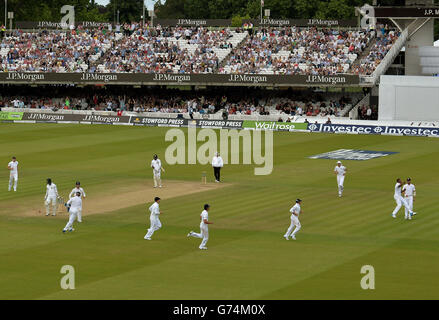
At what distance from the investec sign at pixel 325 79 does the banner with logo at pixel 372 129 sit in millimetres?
6494

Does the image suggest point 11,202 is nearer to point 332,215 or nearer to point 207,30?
point 332,215

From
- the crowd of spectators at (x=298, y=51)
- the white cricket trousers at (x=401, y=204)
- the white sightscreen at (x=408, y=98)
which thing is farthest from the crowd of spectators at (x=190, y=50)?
the white cricket trousers at (x=401, y=204)

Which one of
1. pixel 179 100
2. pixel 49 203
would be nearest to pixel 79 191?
pixel 49 203

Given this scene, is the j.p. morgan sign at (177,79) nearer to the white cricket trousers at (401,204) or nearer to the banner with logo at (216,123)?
the banner with logo at (216,123)

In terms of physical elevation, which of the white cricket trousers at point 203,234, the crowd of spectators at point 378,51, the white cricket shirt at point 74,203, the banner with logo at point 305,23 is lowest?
the white cricket trousers at point 203,234

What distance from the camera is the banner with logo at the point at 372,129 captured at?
65438 millimetres

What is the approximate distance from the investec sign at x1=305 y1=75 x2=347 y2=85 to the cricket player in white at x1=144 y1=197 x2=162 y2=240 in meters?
48.2

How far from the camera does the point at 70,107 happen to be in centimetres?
8512

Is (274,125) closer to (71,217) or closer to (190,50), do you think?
(190,50)

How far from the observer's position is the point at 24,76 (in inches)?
3314

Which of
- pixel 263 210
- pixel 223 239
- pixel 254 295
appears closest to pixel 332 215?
pixel 263 210

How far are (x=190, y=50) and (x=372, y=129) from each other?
2408 centimetres

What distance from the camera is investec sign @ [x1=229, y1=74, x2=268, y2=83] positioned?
252 ft

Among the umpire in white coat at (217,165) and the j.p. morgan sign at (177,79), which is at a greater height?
the j.p. morgan sign at (177,79)
